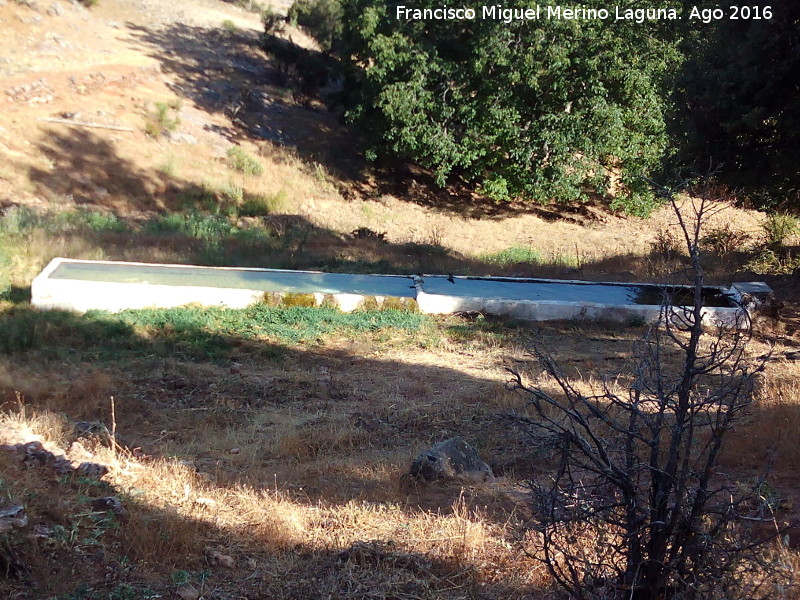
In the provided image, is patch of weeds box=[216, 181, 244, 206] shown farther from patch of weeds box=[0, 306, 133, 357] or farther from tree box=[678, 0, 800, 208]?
tree box=[678, 0, 800, 208]

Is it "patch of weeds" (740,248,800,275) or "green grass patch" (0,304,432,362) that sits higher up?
"patch of weeds" (740,248,800,275)

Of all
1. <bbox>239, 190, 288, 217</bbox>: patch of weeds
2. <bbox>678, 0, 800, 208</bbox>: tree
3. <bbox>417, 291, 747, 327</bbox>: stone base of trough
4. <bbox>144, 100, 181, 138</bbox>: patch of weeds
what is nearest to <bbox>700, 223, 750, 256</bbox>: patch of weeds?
<bbox>678, 0, 800, 208</bbox>: tree

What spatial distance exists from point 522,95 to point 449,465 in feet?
55.8

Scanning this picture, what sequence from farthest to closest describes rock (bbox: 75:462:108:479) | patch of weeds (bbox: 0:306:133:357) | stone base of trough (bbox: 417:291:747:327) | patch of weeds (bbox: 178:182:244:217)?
patch of weeds (bbox: 178:182:244:217)
stone base of trough (bbox: 417:291:747:327)
patch of weeds (bbox: 0:306:133:357)
rock (bbox: 75:462:108:479)

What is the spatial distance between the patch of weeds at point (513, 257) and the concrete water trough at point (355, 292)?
2.23 meters

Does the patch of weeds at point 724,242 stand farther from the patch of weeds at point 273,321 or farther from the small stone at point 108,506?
the small stone at point 108,506

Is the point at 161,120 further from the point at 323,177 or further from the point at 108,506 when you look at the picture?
the point at 108,506

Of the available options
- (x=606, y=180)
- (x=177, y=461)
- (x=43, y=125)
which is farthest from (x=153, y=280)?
(x=606, y=180)

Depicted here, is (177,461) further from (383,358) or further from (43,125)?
(43,125)

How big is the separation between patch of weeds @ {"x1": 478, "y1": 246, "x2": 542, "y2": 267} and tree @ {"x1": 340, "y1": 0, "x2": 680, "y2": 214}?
4217mm

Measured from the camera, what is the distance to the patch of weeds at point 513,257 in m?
14.8

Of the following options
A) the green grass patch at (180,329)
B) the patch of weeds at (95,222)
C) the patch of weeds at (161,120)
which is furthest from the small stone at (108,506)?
the patch of weeds at (161,120)

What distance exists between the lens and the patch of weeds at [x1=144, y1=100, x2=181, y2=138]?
71.4 ft

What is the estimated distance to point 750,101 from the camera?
10633 mm
